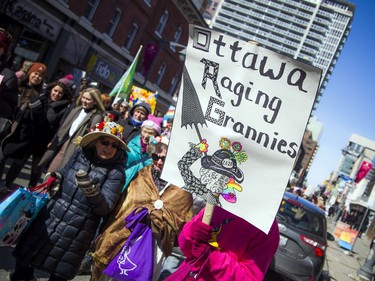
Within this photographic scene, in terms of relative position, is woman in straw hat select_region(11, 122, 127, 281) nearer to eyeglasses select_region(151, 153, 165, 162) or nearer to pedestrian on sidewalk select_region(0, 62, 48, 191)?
eyeglasses select_region(151, 153, 165, 162)

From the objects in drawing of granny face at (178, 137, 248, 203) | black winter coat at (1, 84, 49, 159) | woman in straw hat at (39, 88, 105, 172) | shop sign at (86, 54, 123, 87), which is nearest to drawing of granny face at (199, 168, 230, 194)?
drawing of granny face at (178, 137, 248, 203)

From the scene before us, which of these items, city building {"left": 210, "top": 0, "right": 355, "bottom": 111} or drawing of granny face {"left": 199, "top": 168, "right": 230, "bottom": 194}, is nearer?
drawing of granny face {"left": 199, "top": 168, "right": 230, "bottom": 194}

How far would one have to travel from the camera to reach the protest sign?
2.12 meters

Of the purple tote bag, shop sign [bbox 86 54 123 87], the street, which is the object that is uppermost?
shop sign [bbox 86 54 123 87]

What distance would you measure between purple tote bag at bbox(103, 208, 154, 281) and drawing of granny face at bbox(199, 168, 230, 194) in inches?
34.2

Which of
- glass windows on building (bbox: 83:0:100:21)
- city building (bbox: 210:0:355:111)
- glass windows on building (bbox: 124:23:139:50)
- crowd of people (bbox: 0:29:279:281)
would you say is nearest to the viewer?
crowd of people (bbox: 0:29:279:281)

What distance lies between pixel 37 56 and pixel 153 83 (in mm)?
12920

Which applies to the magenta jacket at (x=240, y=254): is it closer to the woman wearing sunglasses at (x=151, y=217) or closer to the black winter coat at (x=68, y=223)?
the woman wearing sunglasses at (x=151, y=217)

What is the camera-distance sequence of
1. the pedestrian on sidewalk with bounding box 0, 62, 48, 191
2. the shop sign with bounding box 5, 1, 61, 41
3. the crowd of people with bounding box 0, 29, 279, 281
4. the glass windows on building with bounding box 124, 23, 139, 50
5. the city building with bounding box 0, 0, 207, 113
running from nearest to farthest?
1. the crowd of people with bounding box 0, 29, 279, 281
2. the pedestrian on sidewalk with bounding box 0, 62, 48, 191
3. the shop sign with bounding box 5, 1, 61, 41
4. the city building with bounding box 0, 0, 207, 113
5. the glass windows on building with bounding box 124, 23, 139, 50

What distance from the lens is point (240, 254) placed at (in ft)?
7.31

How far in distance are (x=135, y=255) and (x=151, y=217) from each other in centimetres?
33

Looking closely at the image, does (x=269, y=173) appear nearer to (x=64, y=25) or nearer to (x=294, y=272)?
(x=294, y=272)

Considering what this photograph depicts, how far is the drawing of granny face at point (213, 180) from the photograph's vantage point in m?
2.27

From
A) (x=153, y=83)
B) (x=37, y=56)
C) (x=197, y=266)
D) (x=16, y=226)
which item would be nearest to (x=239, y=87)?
(x=197, y=266)
